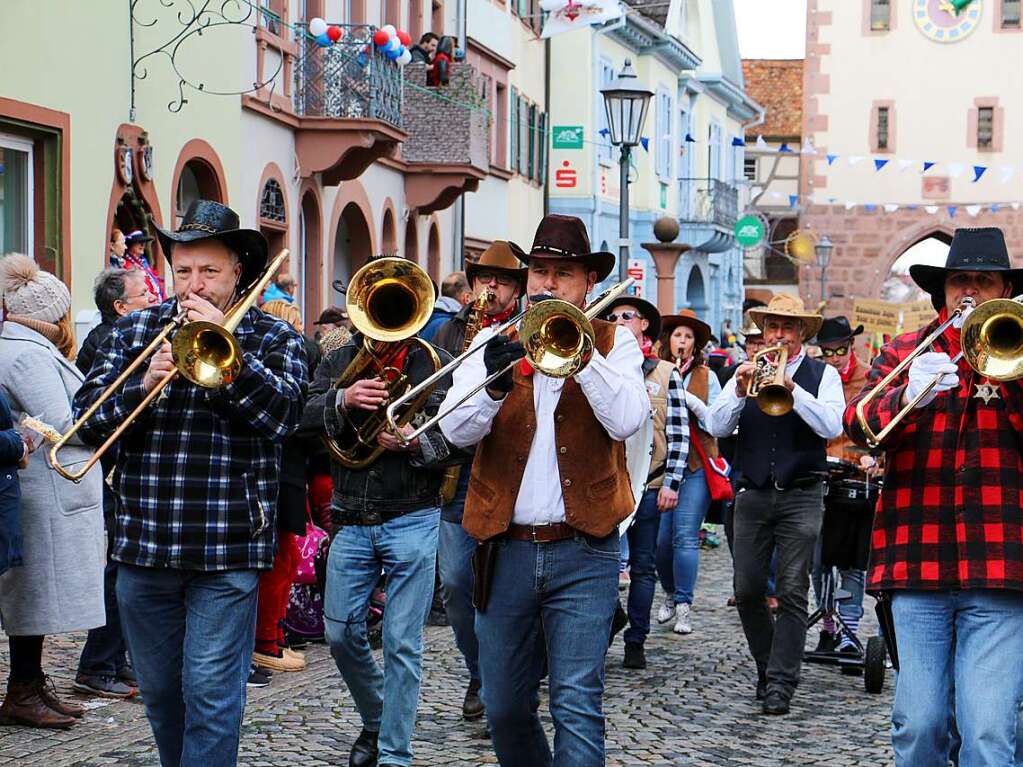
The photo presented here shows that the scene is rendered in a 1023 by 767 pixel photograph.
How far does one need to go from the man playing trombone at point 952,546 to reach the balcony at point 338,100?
14.6 metres

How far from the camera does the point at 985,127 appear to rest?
51.0 m

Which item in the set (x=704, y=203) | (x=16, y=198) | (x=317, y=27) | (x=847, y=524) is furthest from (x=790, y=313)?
(x=704, y=203)

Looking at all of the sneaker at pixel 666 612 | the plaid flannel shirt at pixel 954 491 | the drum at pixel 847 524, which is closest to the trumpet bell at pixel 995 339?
the plaid flannel shirt at pixel 954 491

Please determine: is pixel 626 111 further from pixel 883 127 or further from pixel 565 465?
pixel 883 127

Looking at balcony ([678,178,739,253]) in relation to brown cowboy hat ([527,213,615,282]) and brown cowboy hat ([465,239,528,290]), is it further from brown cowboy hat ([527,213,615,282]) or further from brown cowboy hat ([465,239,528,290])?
brown cowboy hat ([527,213,615,282])

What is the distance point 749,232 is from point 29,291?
119ft

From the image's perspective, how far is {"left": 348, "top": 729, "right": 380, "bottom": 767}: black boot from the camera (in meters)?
7.25

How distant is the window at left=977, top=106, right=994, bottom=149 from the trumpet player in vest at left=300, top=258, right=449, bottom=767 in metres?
46.0

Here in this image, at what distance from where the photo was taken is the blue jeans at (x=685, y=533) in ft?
37.7

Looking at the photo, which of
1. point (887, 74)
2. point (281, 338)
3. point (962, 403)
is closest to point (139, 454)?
point (281, 338)

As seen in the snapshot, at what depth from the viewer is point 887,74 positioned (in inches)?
2015

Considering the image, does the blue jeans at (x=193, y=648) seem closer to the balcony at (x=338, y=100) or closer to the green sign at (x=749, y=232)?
the balcony at (x=338, y=100)

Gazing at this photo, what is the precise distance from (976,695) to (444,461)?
241 cm

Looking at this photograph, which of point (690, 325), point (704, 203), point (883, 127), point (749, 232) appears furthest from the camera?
point (883, 127)
